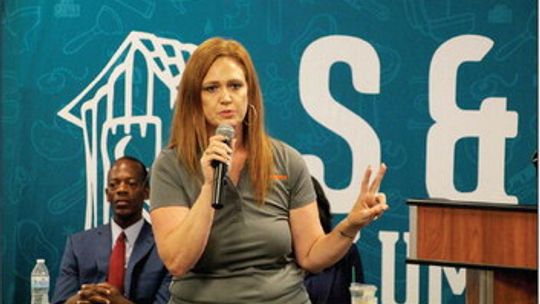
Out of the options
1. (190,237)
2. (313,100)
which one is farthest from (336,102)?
(190,237)

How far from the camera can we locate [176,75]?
5031mm

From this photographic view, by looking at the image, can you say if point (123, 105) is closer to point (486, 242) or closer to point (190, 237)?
point (486, 242)

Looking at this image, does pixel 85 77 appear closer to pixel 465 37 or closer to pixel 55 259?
pixel 55 259

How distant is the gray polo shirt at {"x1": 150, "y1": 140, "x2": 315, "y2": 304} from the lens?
2357 mm

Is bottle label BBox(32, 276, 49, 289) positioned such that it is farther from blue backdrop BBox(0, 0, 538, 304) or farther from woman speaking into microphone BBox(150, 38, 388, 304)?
woman speaking into microphone BBox(150, 38, 388, 304)

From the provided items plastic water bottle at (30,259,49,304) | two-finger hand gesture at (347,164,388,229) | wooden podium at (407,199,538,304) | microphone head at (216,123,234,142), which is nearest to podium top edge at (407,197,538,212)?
wooden podium at (407,199,538,304)

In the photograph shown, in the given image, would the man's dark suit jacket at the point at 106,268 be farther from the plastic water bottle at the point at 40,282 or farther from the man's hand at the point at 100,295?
the plastic water bottle at the point at 40,282

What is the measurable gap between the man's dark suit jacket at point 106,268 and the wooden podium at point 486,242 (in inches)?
70.2

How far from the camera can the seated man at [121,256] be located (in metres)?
4.28

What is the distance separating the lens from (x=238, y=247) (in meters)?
2.36

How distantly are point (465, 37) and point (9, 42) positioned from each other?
2.40 metres

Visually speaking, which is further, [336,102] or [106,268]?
[336,102]

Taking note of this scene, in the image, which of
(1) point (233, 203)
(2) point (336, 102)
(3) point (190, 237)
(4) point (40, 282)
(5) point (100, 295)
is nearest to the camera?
(3) point (190, 237)

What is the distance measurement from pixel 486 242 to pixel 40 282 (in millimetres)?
2988
